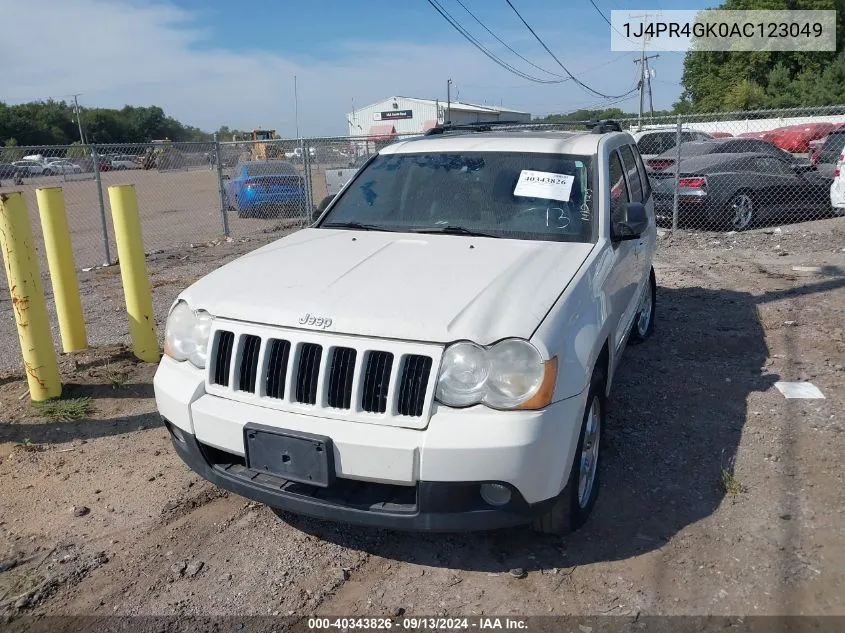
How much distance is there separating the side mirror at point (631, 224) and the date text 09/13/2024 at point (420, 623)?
208 centimetres

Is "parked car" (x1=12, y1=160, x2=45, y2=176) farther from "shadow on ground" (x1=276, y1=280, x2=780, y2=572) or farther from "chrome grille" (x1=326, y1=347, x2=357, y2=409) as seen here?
"chrome grille" (x1=326, y1=347, x2=357, y2=409)

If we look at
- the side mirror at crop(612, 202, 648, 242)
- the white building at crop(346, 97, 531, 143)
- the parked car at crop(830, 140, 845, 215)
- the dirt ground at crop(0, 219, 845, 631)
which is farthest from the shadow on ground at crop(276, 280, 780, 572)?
the white building at crop(346, 97, 531, 143)

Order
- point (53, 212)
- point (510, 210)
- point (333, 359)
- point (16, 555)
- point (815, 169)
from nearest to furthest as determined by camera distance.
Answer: point (333, 359)
point (16, 555)
point (510, 210)
point (53, 212)
point (815, 169)

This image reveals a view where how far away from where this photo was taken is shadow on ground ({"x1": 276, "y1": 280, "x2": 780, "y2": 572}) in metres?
3.08

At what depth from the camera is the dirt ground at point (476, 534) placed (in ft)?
9.12

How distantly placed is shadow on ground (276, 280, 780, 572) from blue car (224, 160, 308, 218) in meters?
9.82

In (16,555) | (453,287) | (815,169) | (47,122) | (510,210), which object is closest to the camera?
(453,287)

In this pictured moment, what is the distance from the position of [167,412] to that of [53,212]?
308 centimetres

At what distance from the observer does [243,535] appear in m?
3.24

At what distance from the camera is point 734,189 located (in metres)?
11.6

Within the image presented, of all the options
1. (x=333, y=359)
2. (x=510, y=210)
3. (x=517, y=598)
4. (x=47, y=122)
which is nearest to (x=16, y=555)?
(x=333, y=359)

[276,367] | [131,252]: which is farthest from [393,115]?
[276,367]

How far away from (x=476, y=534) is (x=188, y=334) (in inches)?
64.1

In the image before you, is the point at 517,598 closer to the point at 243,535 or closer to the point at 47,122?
the point at 243,535
